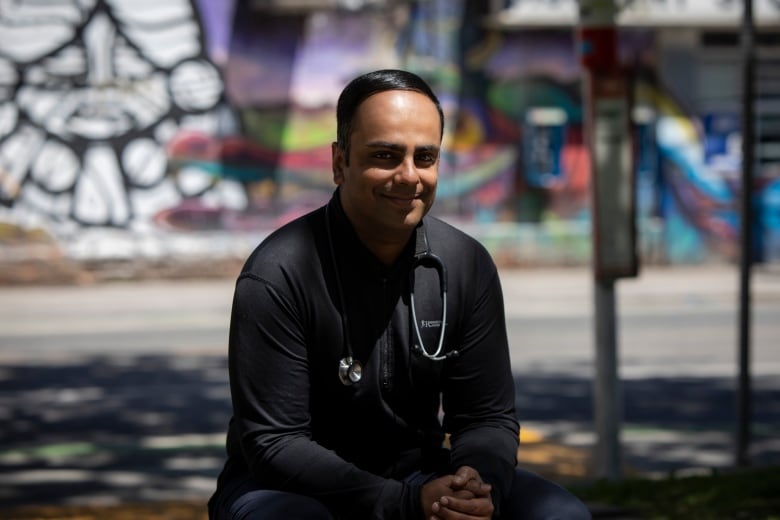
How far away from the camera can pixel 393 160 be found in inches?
127

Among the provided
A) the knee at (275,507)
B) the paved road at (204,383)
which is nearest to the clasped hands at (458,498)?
the knee at (275,507)

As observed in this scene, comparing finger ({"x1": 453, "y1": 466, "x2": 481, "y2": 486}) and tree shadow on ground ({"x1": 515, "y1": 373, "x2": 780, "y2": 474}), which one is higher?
finger ({"x1": 453, "y1": 466, "x2": 481, "y2": 486})

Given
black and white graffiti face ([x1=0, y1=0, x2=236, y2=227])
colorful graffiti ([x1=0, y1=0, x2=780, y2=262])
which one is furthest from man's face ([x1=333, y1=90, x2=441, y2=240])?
black and white graffiti face ([x1=0, y1=0, x2=236, y2=227])

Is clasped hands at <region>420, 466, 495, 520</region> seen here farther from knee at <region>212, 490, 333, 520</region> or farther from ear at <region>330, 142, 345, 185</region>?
ear at <region>330, 142, 345, 185</region>

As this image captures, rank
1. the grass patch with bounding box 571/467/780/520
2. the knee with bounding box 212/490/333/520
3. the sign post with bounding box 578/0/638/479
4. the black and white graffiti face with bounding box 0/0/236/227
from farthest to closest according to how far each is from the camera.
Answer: the black and white graffiti face with bounding box 0/0/236/227, the sign post with bounding box 578/0/638/479, the grass patch with bounding box 571/467/780/520, the knee with bounding box 212/490/333/520

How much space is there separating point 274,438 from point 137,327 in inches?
479

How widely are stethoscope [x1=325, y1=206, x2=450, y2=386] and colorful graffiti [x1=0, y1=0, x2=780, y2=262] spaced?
55.9ft

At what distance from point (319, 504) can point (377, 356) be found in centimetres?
39

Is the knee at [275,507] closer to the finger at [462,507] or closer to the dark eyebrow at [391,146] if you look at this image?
the finger at [462,507]

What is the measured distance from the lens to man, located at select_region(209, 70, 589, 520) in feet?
10.2

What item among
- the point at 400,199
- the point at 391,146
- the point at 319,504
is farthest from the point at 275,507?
the point at 391,146

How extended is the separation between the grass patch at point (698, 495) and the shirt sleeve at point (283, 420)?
2129mm

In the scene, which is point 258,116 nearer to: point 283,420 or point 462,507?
point 283,420

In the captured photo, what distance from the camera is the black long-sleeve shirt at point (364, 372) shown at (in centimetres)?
312
